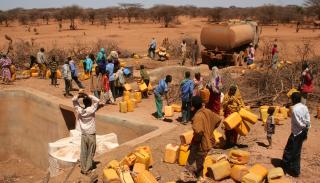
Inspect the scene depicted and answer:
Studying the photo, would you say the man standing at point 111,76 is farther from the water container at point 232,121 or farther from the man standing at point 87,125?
the water container at point 232,121

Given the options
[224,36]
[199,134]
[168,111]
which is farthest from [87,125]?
[224,36]

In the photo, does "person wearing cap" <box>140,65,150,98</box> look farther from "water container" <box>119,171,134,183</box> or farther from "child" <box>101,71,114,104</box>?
"water container" <box>119,171,134,183</box>

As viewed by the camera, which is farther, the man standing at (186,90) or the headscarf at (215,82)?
the man standing at (186,90)

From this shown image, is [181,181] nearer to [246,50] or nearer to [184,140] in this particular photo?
[184,140]

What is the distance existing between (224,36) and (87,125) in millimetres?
11757

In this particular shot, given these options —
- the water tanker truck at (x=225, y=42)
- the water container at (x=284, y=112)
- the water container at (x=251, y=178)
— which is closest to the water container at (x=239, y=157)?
the water container at (x=251, y=178)

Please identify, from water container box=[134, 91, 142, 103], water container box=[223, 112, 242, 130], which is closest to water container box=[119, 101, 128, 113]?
water container box=[134, 91, 142, 103]

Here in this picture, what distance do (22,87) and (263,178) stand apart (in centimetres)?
1126

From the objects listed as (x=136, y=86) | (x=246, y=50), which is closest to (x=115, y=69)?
(x=136, y=86)

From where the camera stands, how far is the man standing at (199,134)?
229 inches

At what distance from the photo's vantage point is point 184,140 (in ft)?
23.9

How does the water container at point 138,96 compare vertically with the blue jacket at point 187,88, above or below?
below

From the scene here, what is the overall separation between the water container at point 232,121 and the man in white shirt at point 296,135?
1124 millimetres

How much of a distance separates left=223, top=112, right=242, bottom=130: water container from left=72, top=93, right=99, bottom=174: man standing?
2559mm
